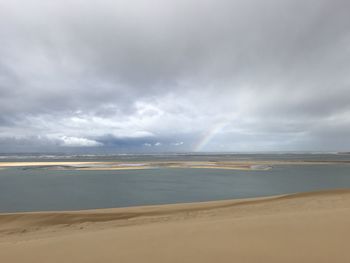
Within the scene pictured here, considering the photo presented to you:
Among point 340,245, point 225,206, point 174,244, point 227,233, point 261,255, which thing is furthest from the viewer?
point 225,206

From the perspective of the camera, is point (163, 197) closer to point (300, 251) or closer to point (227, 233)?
point (227, 233)

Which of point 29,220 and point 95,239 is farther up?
point 95,239

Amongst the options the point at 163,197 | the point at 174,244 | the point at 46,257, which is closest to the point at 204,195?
the point at 163,197

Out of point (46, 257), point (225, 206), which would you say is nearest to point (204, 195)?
point (225, 206)

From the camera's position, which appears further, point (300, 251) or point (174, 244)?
point (174, 244)

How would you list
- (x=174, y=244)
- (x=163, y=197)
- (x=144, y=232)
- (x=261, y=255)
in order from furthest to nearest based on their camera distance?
(x=163, y=197) → (x=144, y=232) → (x=174, y=244) → (x=261, y=255)

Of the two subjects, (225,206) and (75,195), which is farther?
(75,195)

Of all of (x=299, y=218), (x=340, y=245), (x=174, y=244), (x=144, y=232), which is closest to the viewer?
(x=340, y=245)

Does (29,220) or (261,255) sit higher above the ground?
(261,255)

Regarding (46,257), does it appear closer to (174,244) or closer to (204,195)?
(174,244)
